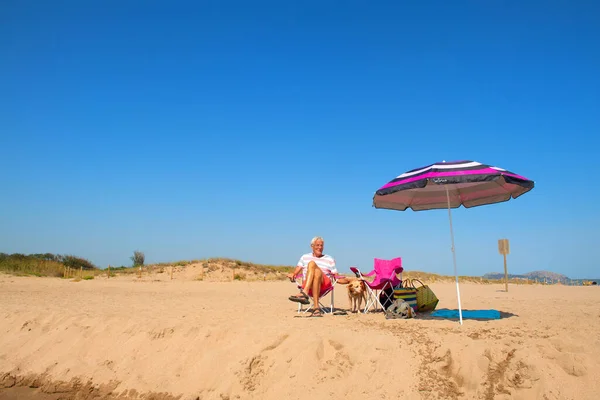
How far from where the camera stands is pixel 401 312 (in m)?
6.20

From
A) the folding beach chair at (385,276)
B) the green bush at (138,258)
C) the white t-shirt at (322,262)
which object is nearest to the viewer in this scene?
the folding beach chair at (385,276)

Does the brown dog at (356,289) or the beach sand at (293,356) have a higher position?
the brown dog at (356,289)

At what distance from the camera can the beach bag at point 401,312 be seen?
615cm

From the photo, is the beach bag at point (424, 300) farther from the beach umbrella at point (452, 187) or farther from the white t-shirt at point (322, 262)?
the white t-shirt at point (322, 262)

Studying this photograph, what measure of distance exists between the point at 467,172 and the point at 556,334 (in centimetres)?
199

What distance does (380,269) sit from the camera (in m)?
6.57

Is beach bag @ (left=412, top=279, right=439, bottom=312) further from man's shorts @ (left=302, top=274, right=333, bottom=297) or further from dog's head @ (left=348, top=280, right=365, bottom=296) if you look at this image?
man's shorts @ (left=302, top=274, right=333, bottom=297)

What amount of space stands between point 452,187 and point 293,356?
152 inches

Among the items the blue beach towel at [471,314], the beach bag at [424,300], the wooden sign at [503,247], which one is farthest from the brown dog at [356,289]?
the wooden sign at [503,247]

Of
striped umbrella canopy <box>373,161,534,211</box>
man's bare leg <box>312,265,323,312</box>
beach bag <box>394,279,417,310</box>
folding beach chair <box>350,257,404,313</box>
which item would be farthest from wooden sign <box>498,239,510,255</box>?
man's bare leg <box>312,265,323,312</box>

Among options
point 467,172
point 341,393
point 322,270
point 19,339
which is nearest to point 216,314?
point 322,270

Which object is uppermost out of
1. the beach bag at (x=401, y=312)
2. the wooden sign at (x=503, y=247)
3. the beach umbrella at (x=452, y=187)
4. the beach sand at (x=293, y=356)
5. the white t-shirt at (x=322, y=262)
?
the beach umbrella at (x=452, y=187)

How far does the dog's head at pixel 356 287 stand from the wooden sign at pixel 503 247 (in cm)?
895

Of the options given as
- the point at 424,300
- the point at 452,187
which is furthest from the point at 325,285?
the point at 452,187
